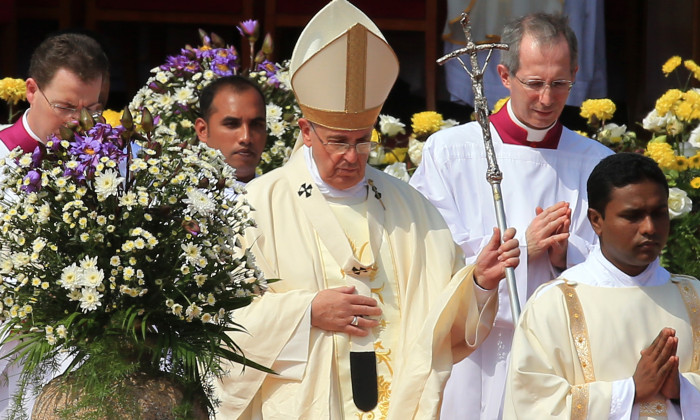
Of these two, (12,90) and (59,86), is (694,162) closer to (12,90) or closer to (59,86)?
(59,86)

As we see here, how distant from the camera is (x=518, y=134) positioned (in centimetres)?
604

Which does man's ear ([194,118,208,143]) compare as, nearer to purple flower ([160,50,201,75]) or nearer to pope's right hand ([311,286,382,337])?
purple flower ([160,50,201,75])

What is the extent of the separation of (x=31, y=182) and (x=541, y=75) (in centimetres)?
249

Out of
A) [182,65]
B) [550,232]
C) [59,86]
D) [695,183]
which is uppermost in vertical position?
[182,65]

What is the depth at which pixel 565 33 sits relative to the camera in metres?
5.83

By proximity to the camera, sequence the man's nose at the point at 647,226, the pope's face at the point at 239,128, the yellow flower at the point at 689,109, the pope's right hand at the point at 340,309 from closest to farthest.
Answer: the man's nose at the point at 647,226 → the pope's right hand at the point at 340,309 → the pope's face at the point at 239,128 → the yellow flower at the point at 689,109

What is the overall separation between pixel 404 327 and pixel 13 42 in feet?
13.9

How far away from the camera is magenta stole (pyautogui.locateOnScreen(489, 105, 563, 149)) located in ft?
19.8

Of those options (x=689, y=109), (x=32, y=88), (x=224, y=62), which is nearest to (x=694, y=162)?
(x=689, y=109)

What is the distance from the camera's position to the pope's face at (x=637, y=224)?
4.55 m

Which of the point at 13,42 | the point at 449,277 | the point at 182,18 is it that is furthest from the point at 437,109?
the point at 449,277

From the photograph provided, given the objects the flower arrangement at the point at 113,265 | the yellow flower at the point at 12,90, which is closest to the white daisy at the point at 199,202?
the flower arrangement at the point at 113,265

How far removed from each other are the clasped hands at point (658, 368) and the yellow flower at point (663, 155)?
2126 millimetres

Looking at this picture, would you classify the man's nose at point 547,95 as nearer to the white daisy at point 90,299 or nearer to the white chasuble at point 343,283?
the white chasuble at point 343,283
